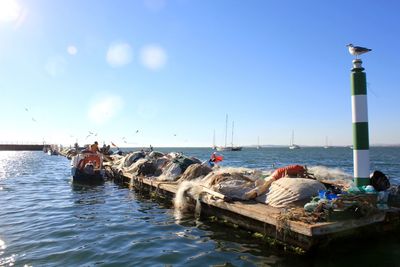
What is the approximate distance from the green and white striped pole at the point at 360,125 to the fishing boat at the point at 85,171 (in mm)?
17606

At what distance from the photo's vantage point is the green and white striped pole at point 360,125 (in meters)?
8.66

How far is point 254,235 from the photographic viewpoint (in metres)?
9.14

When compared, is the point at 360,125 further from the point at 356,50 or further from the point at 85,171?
the point at 85,171

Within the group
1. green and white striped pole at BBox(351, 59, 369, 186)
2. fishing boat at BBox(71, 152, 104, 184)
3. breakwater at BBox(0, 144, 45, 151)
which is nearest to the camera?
green and white striped pole at BBox(351, 59, 369, 186)

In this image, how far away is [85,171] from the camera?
2339 cm

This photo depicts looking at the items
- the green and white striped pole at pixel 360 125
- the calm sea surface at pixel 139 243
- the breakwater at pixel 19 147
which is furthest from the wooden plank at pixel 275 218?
the breakwater at pixel 19 147

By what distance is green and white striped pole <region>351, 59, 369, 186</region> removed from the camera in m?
8.66

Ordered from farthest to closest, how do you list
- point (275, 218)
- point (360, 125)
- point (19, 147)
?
point (19, 147), point (360, 125), point (275, 218)

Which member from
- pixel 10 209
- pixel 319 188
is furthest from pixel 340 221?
pixel 10 209

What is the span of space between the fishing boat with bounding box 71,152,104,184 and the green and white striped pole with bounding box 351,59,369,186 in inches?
693

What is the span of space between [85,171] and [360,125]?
18.2 meters

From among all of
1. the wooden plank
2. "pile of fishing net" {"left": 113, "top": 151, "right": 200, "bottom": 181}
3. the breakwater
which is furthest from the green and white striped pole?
the breakwater

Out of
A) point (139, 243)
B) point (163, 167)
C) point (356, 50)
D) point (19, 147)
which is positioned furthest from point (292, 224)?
point (19, 147)

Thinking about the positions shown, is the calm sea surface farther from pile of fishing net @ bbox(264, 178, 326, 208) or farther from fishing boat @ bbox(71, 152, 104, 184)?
fishing boat @ bbox(71, 152, 104, 184)
